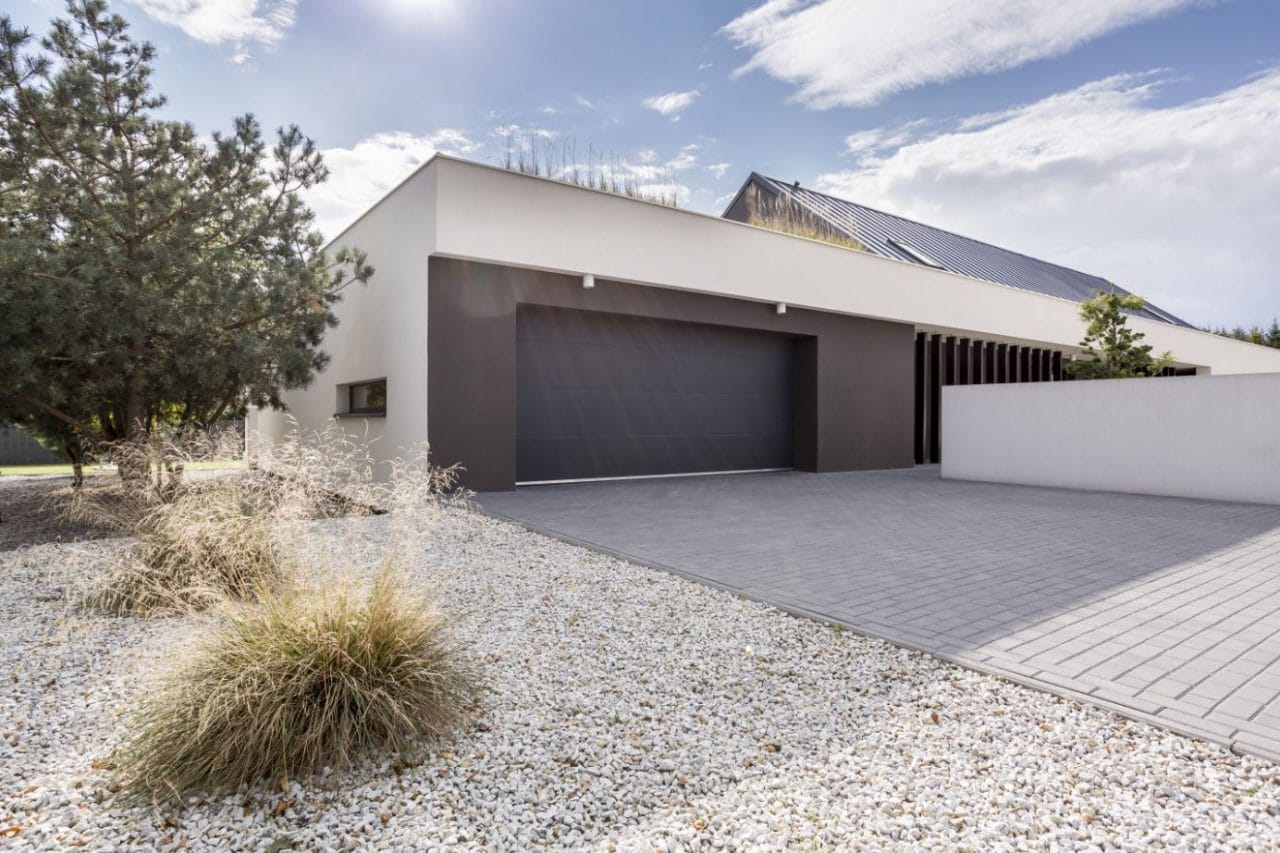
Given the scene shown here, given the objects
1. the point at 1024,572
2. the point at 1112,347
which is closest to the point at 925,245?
the point at 1112,347

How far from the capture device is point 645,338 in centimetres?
1079

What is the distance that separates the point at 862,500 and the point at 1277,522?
421 cm

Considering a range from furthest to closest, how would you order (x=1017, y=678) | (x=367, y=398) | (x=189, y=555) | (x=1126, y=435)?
(x=367, y=398), (x=1126, y=435), (x=189, y=555), (x=1017, y=678)

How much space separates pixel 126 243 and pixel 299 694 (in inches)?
272

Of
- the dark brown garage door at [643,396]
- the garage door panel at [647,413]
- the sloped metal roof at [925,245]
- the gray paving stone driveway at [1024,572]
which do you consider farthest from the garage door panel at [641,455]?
the sloped metal roof at [925,245]

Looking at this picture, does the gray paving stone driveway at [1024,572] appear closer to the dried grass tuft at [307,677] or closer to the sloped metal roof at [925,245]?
the dried grass tuft at [307,677]

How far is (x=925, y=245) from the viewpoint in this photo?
59.3 feet

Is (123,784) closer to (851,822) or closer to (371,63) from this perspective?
(851,822)

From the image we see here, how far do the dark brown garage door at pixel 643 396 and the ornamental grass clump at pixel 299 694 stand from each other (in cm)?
737

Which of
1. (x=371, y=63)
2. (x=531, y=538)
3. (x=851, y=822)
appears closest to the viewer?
(x=851, y=822)

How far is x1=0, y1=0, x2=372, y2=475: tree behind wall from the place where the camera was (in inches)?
242

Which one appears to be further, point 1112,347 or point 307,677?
point 1112,347

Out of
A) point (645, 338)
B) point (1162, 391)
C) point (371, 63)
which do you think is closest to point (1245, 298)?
point (1162, 391)

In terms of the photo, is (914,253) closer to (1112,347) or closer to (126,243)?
(1112,347)
